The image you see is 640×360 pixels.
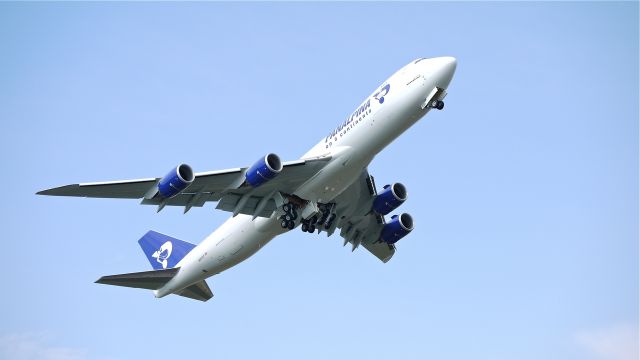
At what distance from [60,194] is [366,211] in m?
15.5

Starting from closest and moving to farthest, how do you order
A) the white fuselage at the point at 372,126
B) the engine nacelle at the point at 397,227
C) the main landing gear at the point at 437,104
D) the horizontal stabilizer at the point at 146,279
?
1. the white fuselage at the point at 372,126
2. the main landing gear at the point at 437,104
3. the horizontal stabilizer at the point at 146,279
4. the engine nacelle at the point at 397,227

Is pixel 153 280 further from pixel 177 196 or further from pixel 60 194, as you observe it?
pixel 60 194

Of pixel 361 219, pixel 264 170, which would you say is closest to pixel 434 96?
pixel 264 170

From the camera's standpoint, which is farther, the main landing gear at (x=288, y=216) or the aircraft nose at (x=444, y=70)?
the main landing gear at (x=288, y=216)

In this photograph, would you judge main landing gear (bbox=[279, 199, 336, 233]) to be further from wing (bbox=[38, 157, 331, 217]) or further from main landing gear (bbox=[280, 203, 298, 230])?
wing (bbox=[38, 157, 331, 217])

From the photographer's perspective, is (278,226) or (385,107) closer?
(385,107)

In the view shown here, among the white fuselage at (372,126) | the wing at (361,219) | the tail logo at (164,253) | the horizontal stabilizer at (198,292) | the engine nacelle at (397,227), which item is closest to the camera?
the white fuselage at (372,126)

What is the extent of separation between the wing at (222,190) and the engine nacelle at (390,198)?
5227 mm

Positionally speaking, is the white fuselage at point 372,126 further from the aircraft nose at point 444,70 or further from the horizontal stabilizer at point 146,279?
the horizontal stabilizer at point 146,279

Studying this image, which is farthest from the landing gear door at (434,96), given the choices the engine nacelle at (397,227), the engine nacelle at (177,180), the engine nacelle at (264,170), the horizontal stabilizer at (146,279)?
the horizontal stabilizer at (146,279)

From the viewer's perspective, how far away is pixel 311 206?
4197cm

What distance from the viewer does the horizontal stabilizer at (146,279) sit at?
150 feet

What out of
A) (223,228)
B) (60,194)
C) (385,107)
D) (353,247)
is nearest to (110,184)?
(60,194)

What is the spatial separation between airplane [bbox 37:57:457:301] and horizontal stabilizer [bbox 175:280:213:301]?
52 millimetres
